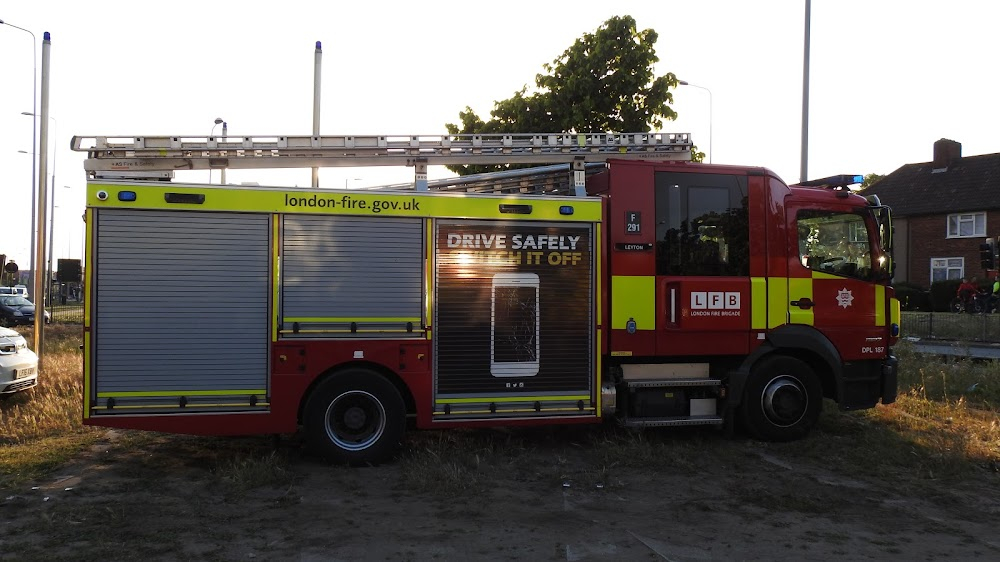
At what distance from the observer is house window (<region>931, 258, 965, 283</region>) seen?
37.2 metres

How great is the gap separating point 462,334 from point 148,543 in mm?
3322

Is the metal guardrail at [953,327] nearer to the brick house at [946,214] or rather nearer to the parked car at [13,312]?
the brick house at [946,214]

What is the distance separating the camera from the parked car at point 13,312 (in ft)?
103

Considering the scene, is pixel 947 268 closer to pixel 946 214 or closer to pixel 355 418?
pixel 946 214

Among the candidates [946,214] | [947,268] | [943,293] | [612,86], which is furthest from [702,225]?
[946,214]

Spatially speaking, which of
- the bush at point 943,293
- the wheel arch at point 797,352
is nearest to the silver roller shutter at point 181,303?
the wheel arch at point 797,352

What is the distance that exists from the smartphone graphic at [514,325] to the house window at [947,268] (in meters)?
36.1

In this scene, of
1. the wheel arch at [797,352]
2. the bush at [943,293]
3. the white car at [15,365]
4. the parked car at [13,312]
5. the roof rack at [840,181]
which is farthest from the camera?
the bush at [943,293]

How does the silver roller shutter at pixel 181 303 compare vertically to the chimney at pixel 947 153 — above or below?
below

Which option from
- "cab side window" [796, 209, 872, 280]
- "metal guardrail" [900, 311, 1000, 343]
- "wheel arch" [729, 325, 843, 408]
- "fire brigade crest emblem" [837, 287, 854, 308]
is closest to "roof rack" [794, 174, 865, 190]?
"cab side window" [796, 209, 872, 280]

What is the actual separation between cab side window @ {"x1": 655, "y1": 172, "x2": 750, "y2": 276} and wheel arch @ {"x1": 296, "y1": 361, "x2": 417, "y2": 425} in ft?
9.23

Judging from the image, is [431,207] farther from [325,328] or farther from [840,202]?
[840,202]

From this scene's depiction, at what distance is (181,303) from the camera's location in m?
7.00

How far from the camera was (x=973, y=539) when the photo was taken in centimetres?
550
